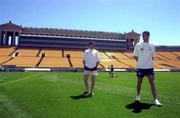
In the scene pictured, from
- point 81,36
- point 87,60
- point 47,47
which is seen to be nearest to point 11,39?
point 47,47

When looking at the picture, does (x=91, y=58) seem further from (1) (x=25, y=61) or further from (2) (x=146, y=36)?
(1) (x=25, y=61)

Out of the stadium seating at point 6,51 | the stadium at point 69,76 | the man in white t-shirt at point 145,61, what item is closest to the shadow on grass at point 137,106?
the stadium at point 69,76

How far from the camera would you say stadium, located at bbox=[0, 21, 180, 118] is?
24.8 feet

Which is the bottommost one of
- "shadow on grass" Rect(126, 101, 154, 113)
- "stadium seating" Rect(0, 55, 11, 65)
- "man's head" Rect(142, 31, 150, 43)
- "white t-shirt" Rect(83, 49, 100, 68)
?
"stadium seating" Rect(0, 55, 11, 65)

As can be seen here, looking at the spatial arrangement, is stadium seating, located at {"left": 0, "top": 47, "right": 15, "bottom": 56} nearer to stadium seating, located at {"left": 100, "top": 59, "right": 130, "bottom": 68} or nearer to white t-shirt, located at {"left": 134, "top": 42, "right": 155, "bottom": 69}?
stadium seating, located at {"left": 100, "top": 59, "right": 130, "bottom": 68}

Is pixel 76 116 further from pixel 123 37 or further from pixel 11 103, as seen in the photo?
pixel 123 37

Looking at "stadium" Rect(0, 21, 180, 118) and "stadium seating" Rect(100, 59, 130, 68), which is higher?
"stadium" Rect(0, 21, 180, 118)

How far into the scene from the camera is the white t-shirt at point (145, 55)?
8797 millimetres

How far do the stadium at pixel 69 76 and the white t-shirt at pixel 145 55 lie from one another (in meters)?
1.29

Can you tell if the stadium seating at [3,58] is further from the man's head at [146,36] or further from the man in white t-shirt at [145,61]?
the man's head at [146,36]

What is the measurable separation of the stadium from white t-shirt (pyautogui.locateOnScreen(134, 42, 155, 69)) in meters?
1.29

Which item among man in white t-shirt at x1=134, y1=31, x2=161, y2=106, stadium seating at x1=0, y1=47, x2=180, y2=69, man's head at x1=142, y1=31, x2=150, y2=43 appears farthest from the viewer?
stadium seating at x1=0, y1=47, x2=180, y2=69

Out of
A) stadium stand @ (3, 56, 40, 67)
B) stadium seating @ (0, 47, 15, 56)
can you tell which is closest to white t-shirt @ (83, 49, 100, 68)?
stadium stand @ (3, 56, 40, 67)

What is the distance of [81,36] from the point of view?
108438 mm
